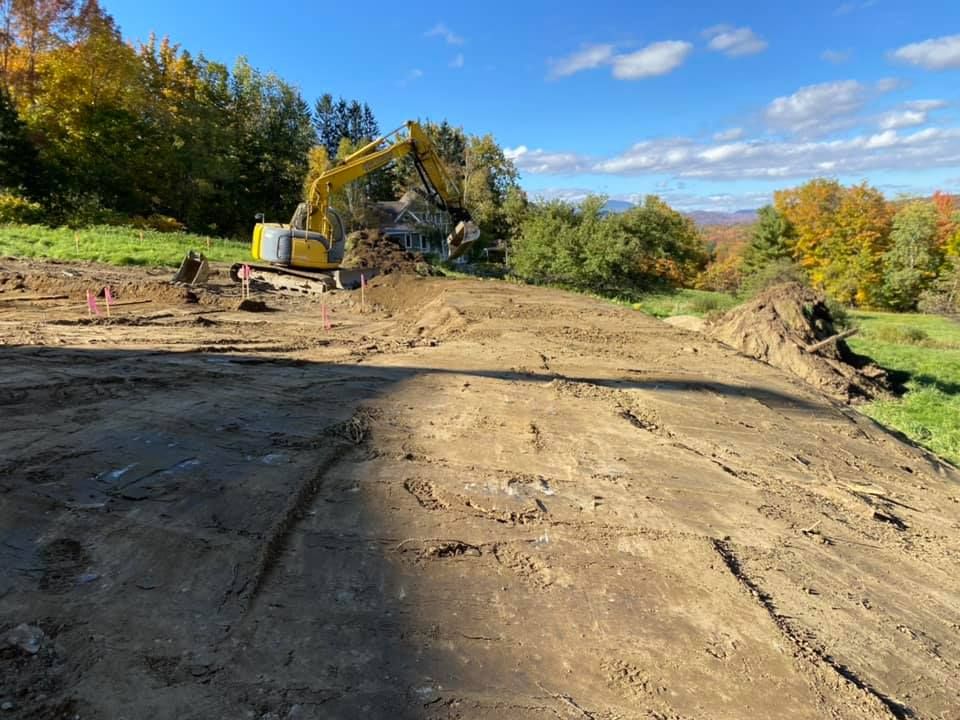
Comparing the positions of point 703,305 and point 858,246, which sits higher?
point 858,246

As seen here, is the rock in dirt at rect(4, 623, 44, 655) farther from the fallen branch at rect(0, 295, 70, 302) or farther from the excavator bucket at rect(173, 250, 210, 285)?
the excavator bucket at rect(173, 250, 210, 285)

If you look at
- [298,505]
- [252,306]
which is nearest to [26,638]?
[298,505]

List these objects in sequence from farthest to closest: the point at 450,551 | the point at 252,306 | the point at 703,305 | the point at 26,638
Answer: the point at 703,305
the point at 252,306
the point at 450,551
the point at 26,638

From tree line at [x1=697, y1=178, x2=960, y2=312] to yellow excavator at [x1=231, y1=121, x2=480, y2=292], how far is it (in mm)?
36115

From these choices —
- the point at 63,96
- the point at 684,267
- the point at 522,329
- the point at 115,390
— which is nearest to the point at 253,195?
the point at 63,96

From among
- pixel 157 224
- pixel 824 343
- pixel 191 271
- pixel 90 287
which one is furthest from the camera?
pixel 157 224

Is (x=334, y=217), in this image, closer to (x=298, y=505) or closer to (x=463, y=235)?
(x=463, y=235)

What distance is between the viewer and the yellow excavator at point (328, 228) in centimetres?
1471

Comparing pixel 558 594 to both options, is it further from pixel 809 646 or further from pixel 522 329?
pixel 522 329

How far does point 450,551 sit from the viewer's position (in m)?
3.47

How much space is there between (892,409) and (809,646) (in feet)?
32.0

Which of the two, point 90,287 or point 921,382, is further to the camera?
point 921,382

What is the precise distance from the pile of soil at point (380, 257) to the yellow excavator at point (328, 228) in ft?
9.28

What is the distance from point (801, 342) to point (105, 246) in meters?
21.5
